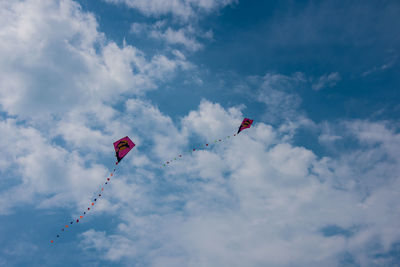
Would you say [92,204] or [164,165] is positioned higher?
[164,165]

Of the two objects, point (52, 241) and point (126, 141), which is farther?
point (126, 141)

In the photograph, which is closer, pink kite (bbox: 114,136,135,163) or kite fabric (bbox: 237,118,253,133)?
pink kite (bbox: 114,136,135,163)

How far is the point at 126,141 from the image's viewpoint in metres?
37.2

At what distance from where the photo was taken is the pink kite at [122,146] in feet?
119

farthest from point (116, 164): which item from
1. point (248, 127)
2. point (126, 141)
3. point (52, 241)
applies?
point (248, 127)

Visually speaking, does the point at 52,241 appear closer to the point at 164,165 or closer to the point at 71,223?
the point at 71,223

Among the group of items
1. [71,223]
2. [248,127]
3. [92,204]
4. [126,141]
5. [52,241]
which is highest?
[248,127]

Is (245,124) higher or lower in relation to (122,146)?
higher

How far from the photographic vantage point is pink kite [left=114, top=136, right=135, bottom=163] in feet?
119

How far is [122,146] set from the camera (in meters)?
36.7

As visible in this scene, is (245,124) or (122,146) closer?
(122,146)

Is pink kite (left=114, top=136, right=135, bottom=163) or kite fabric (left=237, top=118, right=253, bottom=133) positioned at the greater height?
kite fabric (left=237, top=118, right=253, bottom=133)

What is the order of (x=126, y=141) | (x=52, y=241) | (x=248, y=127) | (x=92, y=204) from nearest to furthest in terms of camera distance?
(x=52, y=241) < (x=92, y=204) < (x=126, y=141) < (x=248, y=127)

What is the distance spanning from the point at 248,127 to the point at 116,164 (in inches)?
954
